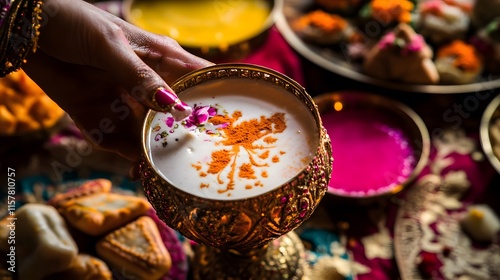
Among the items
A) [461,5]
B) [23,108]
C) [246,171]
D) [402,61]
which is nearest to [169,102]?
[246,171]

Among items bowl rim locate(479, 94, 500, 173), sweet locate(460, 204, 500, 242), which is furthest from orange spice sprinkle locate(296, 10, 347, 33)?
sweet locate(460, 204, 500, 242)

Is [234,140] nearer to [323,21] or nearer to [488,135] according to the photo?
[488,135]

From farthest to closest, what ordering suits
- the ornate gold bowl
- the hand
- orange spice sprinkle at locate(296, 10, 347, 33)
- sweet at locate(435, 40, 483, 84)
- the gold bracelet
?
orange spice sprinkle at locate(296, 10, 347, 33), sweet at locate(435, 40, 483, 84), the gold bracelet, the hand, the ornate gold bowl

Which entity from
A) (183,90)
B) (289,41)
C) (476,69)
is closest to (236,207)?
(183,90)

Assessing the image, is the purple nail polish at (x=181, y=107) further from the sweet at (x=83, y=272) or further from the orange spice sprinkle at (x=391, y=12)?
the orange spice sprinkle at (x=391, y=12)

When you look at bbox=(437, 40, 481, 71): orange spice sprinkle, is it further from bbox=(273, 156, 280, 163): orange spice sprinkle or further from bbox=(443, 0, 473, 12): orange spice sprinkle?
bbox=(273, 156, 280, 163): orange spice sprinkle

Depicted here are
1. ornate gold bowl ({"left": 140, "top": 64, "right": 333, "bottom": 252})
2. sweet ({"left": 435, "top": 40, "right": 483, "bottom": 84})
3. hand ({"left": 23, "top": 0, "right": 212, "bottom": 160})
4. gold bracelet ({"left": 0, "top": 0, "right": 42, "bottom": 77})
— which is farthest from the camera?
sweet ({"left": 435, "top": 40, "right": 483, "bottom": 84})
